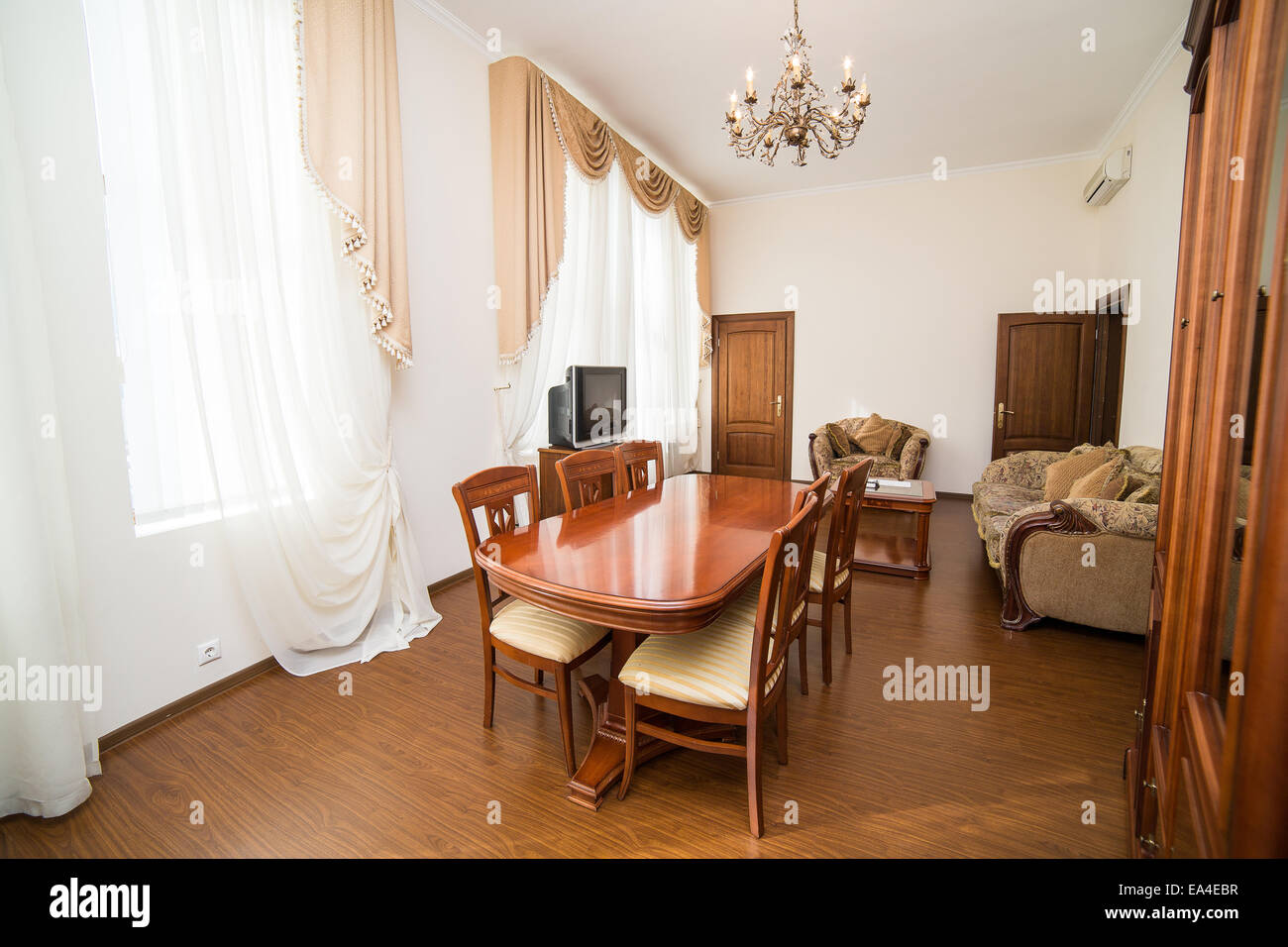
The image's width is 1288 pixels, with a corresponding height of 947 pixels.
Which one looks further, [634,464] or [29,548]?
[634,464]

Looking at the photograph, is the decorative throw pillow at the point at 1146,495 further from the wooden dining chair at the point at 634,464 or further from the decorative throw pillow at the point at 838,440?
the decorative throw pillow at the point at 838,440

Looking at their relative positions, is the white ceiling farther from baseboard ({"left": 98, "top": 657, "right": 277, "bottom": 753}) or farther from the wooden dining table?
baseboard ({"left": 98, "top": 657, "right": 277, "bottom": 753})

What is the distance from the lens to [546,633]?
77.4 inches

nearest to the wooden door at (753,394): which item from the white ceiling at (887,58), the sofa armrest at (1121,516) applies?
the white ceiling at (887,58)

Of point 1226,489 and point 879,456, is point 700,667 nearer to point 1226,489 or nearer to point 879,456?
point 1226,489

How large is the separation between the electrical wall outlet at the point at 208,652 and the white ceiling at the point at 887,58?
336 centimetres

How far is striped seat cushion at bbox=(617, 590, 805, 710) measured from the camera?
65.1 inches

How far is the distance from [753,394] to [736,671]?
19.5 ft

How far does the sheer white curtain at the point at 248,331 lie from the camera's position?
2076 millimetres

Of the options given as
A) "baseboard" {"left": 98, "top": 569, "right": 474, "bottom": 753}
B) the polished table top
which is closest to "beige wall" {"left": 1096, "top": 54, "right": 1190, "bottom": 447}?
the polished table top

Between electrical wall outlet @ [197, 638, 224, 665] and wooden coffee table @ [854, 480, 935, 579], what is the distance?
3184mm

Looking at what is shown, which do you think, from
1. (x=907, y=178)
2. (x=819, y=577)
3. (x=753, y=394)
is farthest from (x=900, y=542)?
(x=907, y=178)
